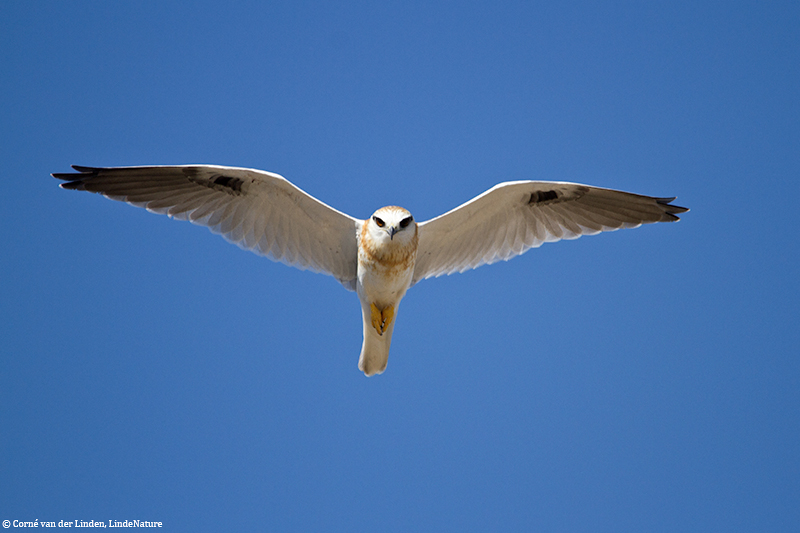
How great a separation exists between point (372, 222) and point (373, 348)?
164 centimetres

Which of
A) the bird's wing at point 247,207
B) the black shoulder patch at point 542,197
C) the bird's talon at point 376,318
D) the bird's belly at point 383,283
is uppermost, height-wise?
the bird's wing at point 247,207

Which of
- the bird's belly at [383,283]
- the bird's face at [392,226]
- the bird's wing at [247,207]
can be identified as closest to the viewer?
the bird's face at [392,226]

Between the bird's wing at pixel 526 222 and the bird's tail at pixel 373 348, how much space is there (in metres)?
0.77

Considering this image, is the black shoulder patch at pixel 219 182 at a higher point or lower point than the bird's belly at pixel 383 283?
higher

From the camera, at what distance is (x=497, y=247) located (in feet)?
26.7

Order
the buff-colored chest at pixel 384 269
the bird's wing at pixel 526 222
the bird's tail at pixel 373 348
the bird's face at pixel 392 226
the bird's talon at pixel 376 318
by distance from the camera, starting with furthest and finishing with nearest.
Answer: the bird's wing at pixel 526 222, the bird's tail at pixel 373 348, the bird's talon at pixel 376 318, the buff-colored chest at pixel 384 269, the bird's face at pixel 392 226

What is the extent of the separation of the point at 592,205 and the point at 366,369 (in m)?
3.29

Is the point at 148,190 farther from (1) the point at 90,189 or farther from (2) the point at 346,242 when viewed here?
(2) the point at 346,242

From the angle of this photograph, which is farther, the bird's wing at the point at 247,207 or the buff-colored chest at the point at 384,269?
the bird's wing at the point at 247,207

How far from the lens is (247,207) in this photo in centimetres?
762

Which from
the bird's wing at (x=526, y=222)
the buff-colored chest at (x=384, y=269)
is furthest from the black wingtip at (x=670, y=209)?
the buff-colored chest at (x=384, y=269)

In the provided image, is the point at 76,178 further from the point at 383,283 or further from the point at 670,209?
the point at 670,209

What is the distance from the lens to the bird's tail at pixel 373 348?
7.71 metres

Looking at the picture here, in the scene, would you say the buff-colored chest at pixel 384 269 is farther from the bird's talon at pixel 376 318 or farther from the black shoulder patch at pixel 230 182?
the black shoulder patch at pixel 230 182
